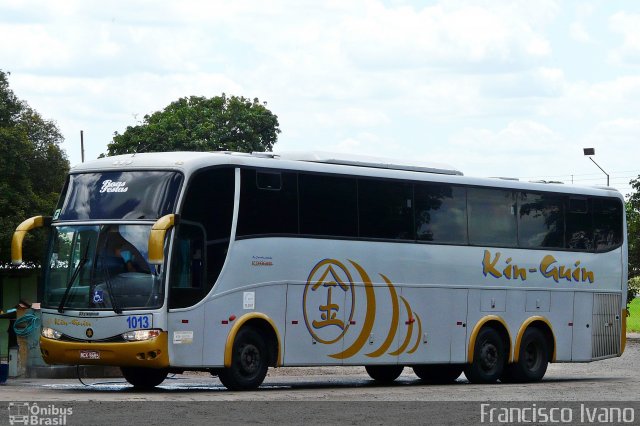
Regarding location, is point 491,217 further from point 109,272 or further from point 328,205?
point 109,272

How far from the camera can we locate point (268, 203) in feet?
70.7

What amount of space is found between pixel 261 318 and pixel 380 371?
5838 millimetres

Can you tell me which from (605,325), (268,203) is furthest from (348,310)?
(605,325)

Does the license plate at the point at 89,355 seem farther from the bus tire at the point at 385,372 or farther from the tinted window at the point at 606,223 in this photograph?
the tinted window at the point at 606,223

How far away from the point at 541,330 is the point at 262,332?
7423 mm

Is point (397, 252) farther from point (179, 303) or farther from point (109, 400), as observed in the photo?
point (109, 400)

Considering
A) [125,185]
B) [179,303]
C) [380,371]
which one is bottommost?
[380,371]

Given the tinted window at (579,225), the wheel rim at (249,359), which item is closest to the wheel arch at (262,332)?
the wheel rim at (249,359)

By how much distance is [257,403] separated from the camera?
1803 cm

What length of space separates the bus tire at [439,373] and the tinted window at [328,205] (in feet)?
14.5

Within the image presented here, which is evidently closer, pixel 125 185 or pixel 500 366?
pixel 125 185

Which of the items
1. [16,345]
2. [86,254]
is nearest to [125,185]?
[86,254]

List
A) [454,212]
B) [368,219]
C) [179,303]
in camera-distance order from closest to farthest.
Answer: [179,303] < [368,219] < [454,212]

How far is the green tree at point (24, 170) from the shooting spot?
48.4 metres
